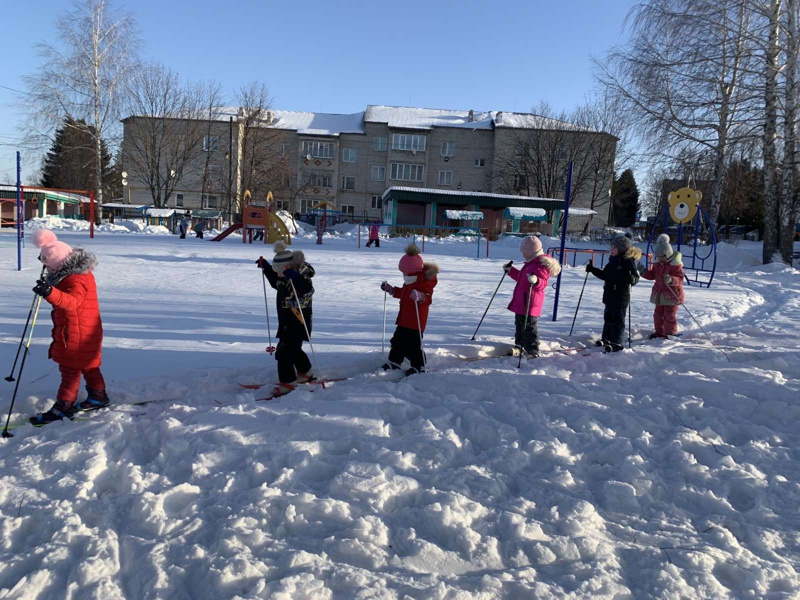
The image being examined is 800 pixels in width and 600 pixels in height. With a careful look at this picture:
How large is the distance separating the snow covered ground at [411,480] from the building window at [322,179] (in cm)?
5070

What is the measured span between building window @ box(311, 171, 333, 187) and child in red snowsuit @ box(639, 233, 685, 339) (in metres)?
50.3

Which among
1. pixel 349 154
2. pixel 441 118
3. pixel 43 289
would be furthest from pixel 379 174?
pixel 43 289

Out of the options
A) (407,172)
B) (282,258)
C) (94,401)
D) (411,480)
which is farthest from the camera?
(407,172)

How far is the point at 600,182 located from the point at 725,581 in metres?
50.7

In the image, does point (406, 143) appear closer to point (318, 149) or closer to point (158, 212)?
point (318, 149)

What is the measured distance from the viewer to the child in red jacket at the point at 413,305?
5.70 meters

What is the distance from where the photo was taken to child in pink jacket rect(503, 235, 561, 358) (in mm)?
6293

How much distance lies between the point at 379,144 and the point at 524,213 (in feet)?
71.9

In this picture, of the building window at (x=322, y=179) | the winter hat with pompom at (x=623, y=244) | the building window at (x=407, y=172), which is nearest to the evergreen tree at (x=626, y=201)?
the building window at (x=407, y=172)

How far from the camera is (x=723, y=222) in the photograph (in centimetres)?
6225

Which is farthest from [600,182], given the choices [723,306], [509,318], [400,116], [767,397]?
[767,397]

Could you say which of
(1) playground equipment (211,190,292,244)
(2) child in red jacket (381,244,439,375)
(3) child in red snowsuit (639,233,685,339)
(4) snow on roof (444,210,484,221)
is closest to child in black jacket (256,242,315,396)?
(2) child in red jacket (381,244,439,375)

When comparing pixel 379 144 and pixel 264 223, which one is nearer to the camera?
pixel 264 223

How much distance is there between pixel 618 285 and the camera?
699 cm
